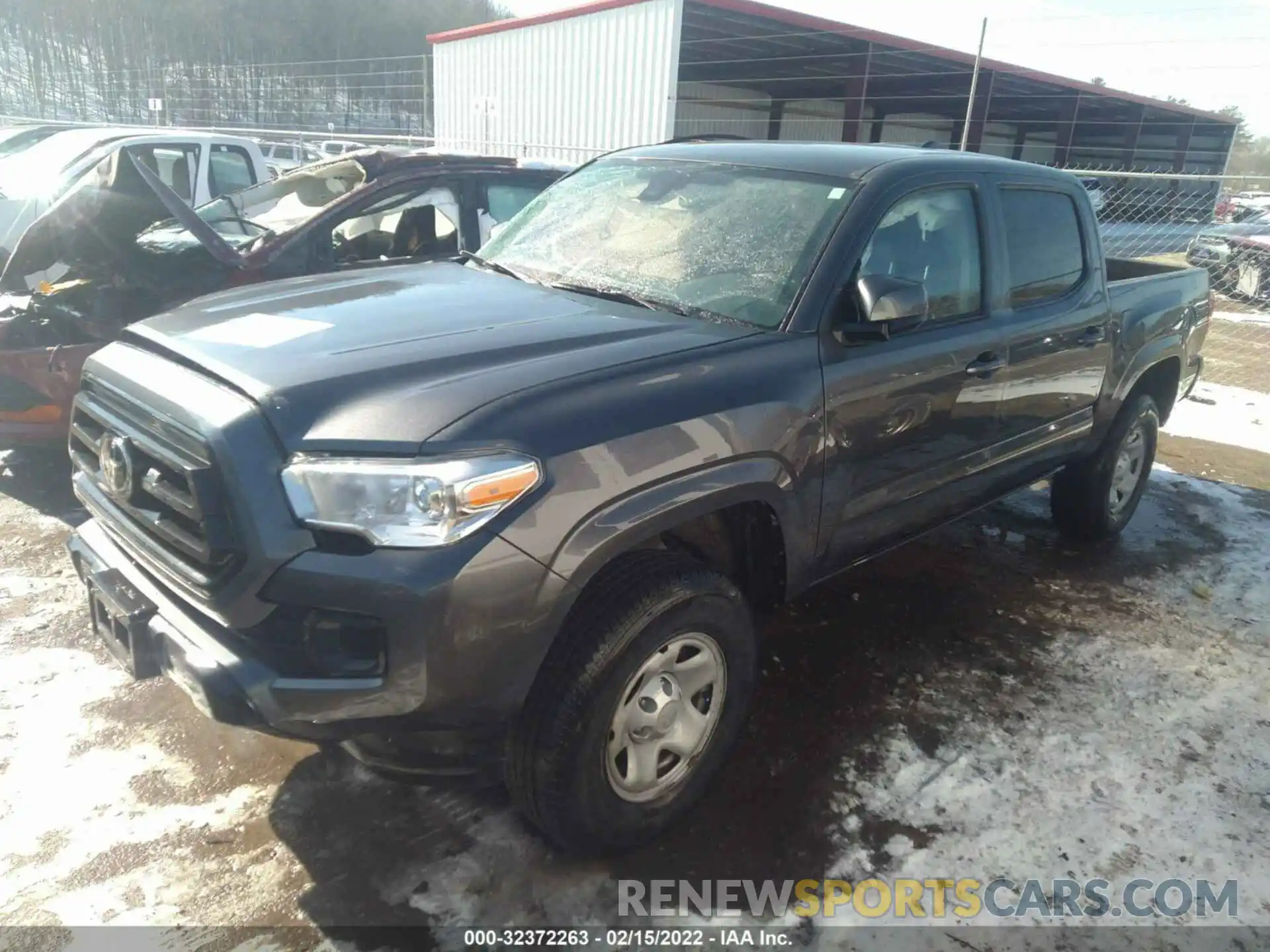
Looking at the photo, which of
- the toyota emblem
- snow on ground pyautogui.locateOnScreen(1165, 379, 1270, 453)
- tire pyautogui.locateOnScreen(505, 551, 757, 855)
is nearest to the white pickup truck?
the toyota emblem

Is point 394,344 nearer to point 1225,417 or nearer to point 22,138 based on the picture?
point 1225,417

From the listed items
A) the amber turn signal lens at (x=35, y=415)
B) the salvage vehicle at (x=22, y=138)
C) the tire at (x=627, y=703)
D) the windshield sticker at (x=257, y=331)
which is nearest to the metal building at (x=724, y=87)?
the salvage vehicle at (x=22, y=138)

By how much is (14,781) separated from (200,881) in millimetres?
782

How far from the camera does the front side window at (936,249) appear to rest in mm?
3049

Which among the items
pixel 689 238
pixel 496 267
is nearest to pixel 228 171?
pixel 496 267

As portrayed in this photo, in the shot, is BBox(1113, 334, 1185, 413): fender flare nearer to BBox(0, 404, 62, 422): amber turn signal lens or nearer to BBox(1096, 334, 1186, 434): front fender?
BBox(1096, 334, 1186, 434): front fender

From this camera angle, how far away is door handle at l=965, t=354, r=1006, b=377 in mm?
3279

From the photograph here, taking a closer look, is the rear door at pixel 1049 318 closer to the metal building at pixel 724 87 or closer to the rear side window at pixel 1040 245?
the rear side window at pixel 1040 245

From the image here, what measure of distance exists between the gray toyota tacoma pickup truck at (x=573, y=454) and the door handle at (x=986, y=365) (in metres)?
0.01

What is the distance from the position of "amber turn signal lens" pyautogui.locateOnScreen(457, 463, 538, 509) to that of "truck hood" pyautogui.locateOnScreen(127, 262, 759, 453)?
0.16m

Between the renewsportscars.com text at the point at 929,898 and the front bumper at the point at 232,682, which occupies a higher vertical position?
the front bumper at the point at 232,682

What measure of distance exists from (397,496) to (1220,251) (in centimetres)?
1580

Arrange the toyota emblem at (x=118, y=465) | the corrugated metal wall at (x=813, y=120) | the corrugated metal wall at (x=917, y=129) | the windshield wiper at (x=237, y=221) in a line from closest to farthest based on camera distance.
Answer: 1. the toyota emblem at (x=118, y=465)
2. the windshield wiper at (x=237, y=221)
3. the corrugated metal wall at (x=813, y=120)
4. the corrugated metal wall at (x=917, y=129)

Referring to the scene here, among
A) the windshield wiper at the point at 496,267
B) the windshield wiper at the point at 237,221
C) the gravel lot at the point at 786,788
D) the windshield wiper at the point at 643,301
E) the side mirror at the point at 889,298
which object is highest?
the side mirror at the point at 889,298
